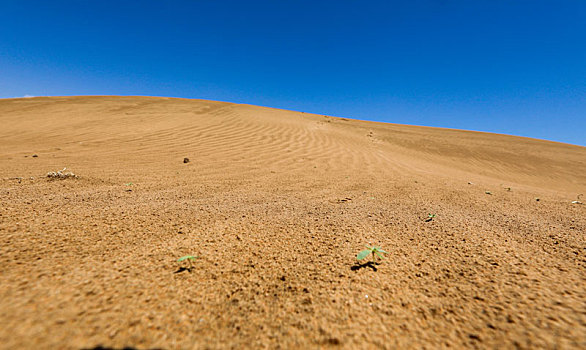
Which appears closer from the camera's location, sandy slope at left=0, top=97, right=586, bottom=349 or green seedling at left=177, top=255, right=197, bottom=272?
sandy slope at left=0, top=97, right=586, bottom=349

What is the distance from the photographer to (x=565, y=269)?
4.56 ft

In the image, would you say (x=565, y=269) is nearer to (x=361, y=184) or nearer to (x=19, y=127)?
(x=361, y=184)

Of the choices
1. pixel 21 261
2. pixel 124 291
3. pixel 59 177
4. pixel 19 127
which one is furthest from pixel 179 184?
pixel 19 127

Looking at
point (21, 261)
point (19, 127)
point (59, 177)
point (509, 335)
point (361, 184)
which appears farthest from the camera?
point (19, 127)

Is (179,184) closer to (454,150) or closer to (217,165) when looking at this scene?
(217,165)

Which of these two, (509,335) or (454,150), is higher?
(454,150)

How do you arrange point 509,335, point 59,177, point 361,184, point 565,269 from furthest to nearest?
1. point 361,184
2. point 59,177
3. point 565,269
4. point 509,335

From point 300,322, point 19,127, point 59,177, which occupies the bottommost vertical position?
point 300,322

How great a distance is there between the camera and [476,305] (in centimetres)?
110

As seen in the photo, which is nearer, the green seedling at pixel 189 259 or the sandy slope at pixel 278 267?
the sandy slope at pixel 278 267

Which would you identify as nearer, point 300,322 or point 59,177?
point 300,322

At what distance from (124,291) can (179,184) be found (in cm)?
263

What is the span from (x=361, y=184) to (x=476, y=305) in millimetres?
3111

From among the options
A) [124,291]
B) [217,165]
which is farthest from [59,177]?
[124,291]
